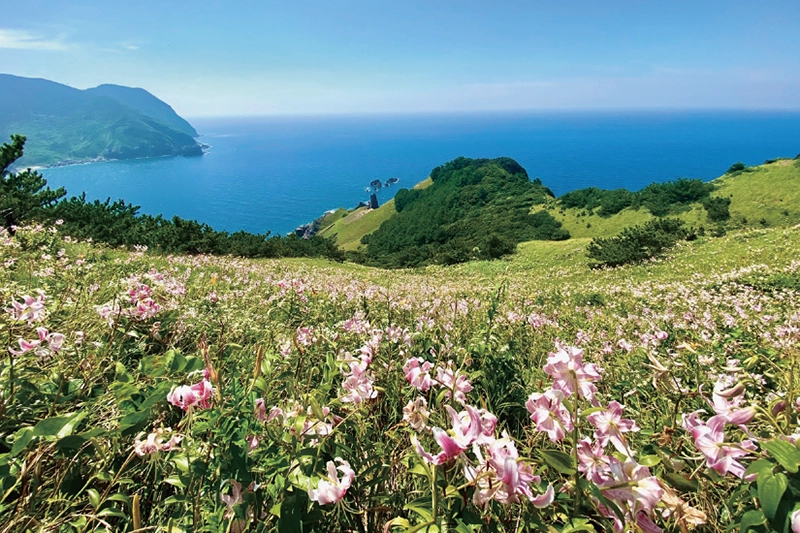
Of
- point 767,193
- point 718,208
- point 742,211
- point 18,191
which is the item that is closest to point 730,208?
point 718,208

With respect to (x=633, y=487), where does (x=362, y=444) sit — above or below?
below

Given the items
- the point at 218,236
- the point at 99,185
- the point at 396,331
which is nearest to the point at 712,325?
A: the point at 396,331

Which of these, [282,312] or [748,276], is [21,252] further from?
[748,276]

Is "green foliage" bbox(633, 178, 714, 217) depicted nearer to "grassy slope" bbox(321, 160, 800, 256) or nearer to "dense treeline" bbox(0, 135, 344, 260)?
"grassy slope" bbox(321, 160, 800, 256)

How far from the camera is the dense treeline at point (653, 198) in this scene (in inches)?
2006

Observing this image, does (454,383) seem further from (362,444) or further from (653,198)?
(653,198)

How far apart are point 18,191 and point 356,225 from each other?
97292 mm

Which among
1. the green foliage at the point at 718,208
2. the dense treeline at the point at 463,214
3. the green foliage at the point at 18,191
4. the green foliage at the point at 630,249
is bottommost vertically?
the dense treeline at the point at 463,214

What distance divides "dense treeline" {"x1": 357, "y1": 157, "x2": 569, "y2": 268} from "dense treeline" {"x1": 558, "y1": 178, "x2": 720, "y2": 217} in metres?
6.82

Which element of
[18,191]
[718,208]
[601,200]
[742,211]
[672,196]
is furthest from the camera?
[601,200]

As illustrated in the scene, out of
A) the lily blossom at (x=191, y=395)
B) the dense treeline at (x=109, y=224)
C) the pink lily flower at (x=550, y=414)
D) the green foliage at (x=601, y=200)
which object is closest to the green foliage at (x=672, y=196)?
the green foliage at (x=601, y=200)

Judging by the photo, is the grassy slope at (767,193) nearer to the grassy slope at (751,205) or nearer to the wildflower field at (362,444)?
the grassy slope at (751,205)

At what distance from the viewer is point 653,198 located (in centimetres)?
5519

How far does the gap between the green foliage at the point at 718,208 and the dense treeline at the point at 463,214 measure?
54.6ft
